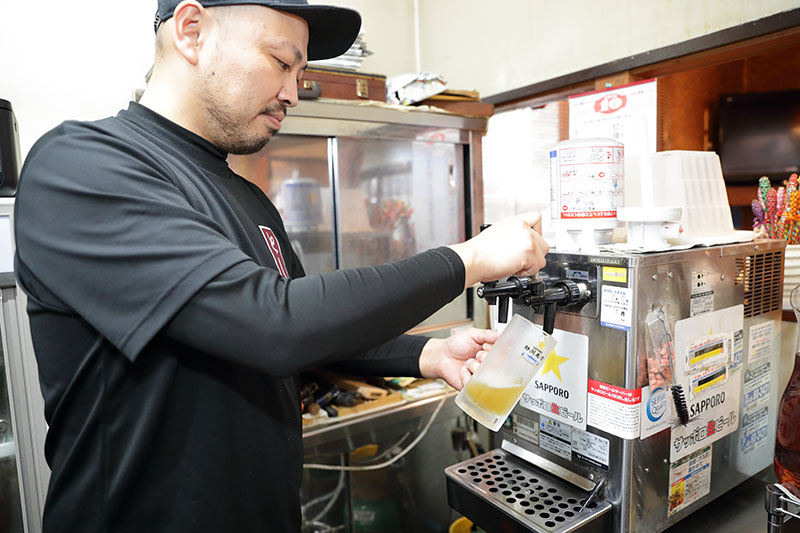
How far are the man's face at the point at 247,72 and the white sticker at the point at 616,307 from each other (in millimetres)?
636

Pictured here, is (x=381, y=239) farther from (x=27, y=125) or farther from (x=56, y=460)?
(x=56, y=460)

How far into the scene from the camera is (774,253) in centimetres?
117

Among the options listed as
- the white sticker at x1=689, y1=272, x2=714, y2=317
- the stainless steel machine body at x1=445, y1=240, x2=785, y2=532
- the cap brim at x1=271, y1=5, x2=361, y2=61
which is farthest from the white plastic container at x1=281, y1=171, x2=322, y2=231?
the white sticker at x1=689, y1=272, x2=714, y2=317

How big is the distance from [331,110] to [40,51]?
1107mm

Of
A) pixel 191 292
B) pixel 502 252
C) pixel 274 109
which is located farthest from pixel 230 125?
pixel 502 252

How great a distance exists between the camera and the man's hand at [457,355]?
3.38 feet

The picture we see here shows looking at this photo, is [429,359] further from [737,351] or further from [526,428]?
[737,351]

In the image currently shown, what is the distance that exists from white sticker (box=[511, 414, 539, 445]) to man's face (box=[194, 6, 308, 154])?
745 millimetres

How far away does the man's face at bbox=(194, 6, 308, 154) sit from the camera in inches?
31.5

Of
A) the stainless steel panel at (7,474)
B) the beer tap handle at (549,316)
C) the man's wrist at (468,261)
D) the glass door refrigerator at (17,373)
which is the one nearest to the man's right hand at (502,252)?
the man's wrist at (468,261)

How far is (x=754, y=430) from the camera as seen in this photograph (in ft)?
3.81

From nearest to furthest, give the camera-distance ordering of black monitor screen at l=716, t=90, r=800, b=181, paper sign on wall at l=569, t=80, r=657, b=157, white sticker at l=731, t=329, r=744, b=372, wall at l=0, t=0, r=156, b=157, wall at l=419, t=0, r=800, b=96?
1. white sticker at l=731, t=329, r=744, b=372
2. paper sign on wall at l=569, t=80, r=657, b=157
3. wall at l=419, t=0, r=800, b=96
4. wall at l=0, t=0, r=156, b=157
5. black monitor screen at l=716, t=90, r=800, b=181

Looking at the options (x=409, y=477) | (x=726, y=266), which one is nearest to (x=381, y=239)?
(x=409, y=477)

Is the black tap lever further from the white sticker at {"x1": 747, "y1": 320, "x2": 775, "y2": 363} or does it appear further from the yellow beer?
the white sticker at {"x1": 747, "y1": 320, "x2": 775, "y2": 363}
